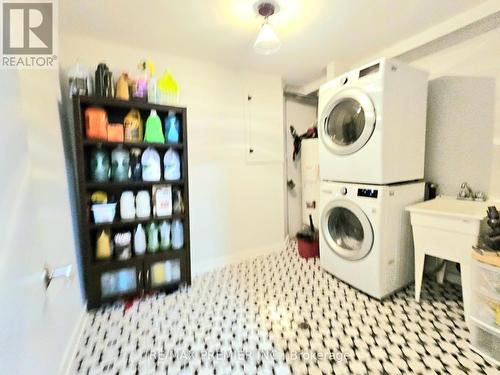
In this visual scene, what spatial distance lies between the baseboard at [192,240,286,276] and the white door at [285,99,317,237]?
14.3 inches

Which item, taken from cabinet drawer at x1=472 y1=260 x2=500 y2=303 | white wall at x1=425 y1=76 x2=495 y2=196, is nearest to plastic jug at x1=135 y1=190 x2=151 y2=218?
cabinet drawer at x1=472 y1=260 x2=500 y2=303

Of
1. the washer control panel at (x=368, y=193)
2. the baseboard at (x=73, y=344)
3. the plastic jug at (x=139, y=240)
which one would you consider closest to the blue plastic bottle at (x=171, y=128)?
the plastic jug at (x=139, y=240)

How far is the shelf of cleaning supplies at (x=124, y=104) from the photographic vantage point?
1.48m

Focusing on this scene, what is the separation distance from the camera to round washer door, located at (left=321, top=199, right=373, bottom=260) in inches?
65.3

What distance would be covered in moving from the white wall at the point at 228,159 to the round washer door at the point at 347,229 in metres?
0.73

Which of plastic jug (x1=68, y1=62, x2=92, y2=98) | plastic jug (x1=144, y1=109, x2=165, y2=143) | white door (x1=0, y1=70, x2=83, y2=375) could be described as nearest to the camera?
white door (x1=0, y1=70, x2=83, y2=375)

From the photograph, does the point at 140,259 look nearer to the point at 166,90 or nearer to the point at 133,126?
the point at 133,126

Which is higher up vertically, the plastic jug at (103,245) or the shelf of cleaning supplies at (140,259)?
the plastic jug at (103,245)

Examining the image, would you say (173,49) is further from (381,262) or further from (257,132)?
(381,262)

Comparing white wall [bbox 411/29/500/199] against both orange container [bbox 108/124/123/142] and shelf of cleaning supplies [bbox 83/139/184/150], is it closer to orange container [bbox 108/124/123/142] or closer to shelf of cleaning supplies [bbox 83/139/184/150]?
shelf of cleaning supplies [bbox 83/139/184/150]

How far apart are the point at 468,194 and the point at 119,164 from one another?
8.44 feet

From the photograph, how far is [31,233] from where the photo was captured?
0.73m

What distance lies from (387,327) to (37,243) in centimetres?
180

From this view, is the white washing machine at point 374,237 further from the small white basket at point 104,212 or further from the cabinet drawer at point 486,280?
the small white basket at point 104,212
